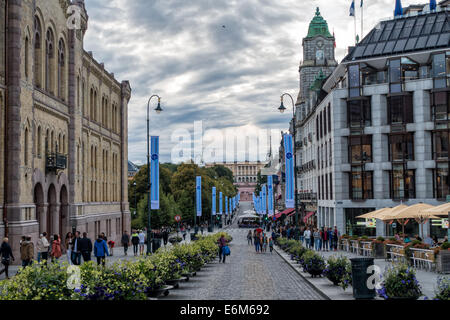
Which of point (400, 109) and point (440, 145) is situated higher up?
point (400, 109)

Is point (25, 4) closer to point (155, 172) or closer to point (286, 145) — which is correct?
point (155, 172)

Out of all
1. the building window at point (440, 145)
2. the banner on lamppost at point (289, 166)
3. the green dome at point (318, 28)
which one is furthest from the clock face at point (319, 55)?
the banner on lamppost at point (289, 166)

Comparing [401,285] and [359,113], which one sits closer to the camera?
[401,285]

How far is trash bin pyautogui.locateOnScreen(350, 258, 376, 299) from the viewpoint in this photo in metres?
14.9

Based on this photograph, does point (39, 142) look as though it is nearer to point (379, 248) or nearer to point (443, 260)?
point (379, 248)

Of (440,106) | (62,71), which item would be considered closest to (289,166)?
(440,106)

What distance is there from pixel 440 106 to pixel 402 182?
22.7 ft

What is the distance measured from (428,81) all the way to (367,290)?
35.3 meters

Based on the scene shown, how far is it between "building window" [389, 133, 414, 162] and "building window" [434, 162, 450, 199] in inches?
91.8

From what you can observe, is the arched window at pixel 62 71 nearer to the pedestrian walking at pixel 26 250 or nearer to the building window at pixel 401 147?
the pedestrian walking at pixel 26 250

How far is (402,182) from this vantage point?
4750cm
